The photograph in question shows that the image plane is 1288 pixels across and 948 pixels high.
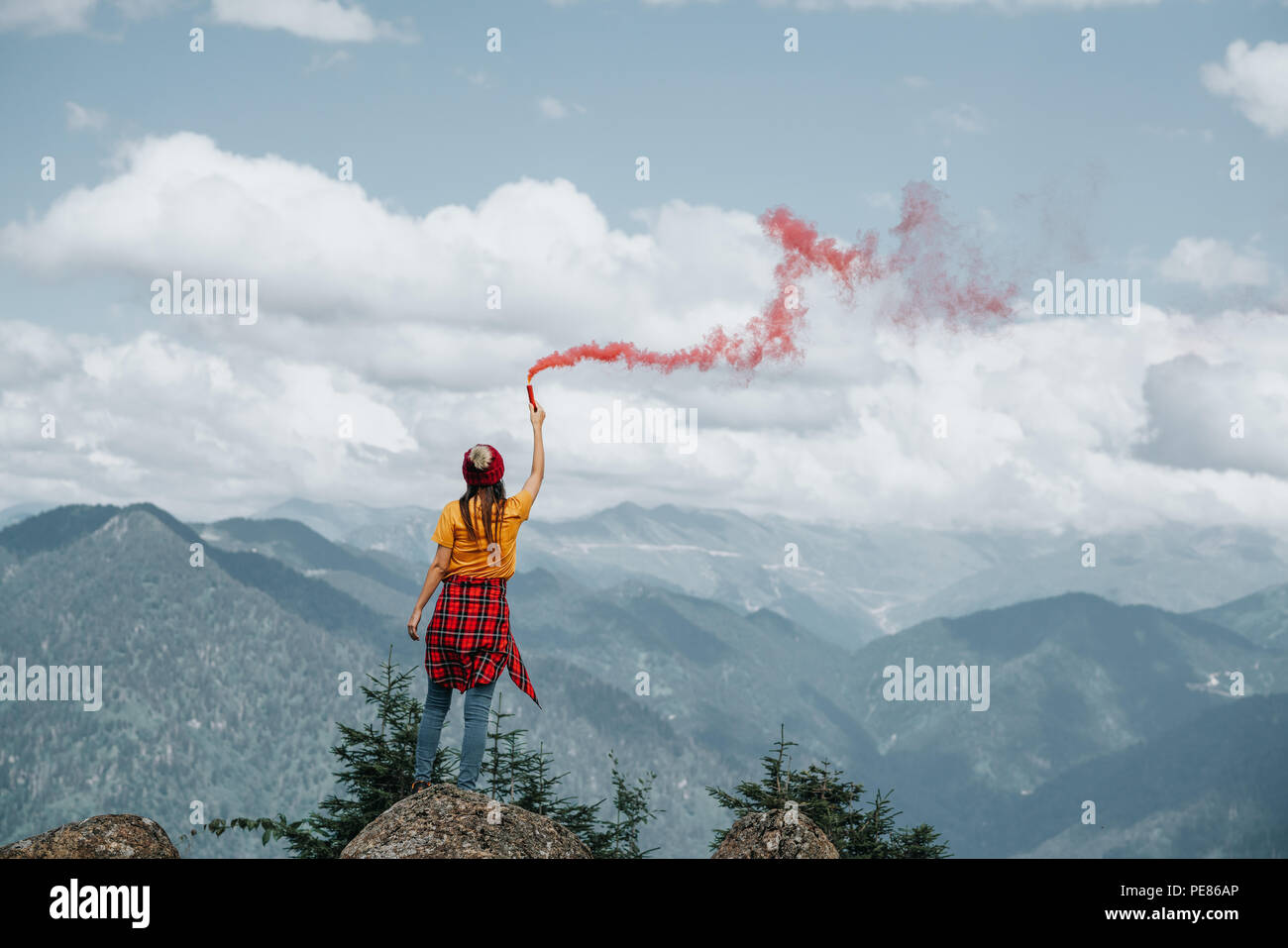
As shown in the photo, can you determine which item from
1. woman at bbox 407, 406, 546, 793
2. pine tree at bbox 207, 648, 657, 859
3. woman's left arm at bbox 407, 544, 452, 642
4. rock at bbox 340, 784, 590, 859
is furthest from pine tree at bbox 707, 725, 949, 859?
woman's left arm at bbox 407, 544, 452, 642

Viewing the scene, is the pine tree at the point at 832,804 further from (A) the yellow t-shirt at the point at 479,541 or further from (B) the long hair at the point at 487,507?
(B) the long hair at the point at 487,507

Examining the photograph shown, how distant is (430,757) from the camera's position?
586 inches

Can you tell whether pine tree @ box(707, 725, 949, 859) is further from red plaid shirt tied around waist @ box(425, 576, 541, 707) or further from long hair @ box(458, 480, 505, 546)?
long hair @ box(458, 480, 505, 546)

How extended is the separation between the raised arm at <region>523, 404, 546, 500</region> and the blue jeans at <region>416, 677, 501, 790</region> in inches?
102

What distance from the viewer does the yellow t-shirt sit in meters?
14.1

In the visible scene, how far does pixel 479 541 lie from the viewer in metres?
14.1

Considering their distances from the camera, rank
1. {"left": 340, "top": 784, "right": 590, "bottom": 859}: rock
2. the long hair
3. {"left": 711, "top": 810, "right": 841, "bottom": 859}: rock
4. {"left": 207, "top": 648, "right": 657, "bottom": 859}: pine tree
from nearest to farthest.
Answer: {"left": 340, "top": 784, "right": 590, "bottom": 859}: rock
{"left": 711, "top": 810, "right": 841, "bottom": 859}: rock
the long hair
{"left": 207, "top": 648, "right": 657, "bottom": 859}: pine tree

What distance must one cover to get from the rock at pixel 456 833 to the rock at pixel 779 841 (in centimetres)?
218

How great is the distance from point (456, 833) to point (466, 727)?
1.66 m

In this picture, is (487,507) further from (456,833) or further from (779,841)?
(779,841)
